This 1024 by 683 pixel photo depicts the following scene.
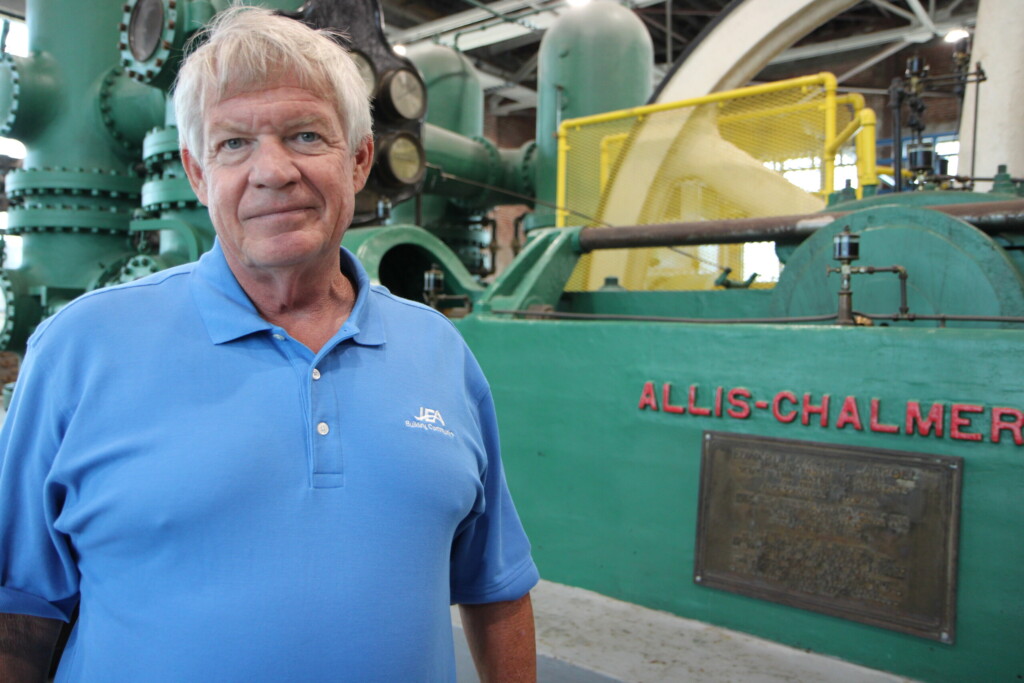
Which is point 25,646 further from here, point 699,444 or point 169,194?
point 169,194

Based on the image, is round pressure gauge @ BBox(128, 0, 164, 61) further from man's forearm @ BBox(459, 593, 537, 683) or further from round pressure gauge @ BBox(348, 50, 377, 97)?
man's forearm @ BBox(459, 593, 537, 683)

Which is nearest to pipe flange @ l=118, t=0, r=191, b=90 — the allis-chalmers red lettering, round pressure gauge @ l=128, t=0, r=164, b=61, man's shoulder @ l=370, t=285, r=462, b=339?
round pressure gauge @ l=128, t=0, r=164, b=61

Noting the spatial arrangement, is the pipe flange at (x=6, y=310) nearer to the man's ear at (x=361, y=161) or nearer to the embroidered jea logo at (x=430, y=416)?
the man's ear at (x=361, y=161)

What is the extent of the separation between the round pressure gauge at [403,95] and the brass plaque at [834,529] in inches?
107

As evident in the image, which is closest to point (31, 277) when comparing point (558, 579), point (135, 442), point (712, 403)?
point (558, 579)

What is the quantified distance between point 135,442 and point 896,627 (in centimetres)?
205

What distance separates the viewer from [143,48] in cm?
349

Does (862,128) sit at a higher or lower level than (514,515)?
higher

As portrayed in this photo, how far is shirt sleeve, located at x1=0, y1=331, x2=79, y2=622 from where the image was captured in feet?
2.93

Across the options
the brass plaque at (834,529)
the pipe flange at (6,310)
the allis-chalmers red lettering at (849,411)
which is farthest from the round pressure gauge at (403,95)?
the brass plaque at (834,529)

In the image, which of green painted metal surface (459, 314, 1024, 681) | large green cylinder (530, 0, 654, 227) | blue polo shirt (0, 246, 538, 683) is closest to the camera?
blue polo shirt (0, 246, 538, 683)

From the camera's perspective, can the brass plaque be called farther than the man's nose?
Yes

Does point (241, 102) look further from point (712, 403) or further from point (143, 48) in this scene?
point (143, 48)

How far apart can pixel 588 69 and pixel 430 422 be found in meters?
6.23
